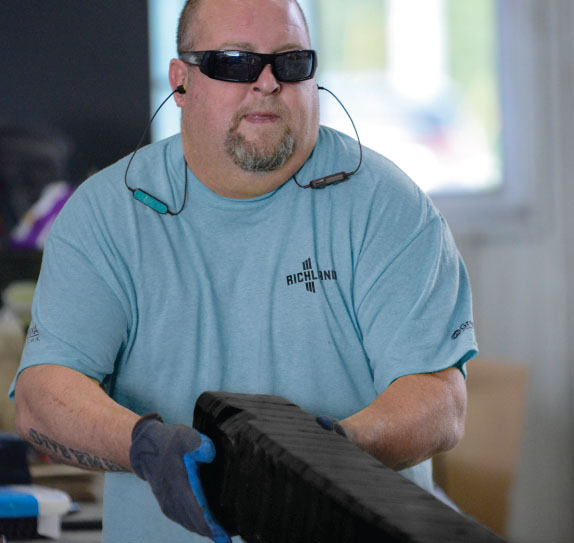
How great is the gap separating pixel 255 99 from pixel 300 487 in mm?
604

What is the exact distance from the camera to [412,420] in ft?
3.42

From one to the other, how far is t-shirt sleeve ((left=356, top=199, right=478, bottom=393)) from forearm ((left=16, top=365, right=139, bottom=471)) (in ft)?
1.15

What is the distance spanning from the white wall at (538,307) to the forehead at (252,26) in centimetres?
174

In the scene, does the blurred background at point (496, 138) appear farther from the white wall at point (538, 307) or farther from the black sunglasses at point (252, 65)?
the black sunglasses at point (252, 65)

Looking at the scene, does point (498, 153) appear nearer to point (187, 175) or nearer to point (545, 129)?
point (545, 129)

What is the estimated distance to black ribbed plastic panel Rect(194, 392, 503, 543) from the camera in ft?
2.32

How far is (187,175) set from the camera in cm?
125

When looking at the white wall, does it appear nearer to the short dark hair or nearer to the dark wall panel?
the dark wall panel

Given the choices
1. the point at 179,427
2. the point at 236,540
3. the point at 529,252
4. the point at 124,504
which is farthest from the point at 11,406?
the point at 529,252

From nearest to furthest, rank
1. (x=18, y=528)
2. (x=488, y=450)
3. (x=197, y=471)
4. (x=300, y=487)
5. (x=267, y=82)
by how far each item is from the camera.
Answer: (x=300, y=487) → (x=197, y=471) → (x=267, y=82) → (x=18, y=528) → (x=488, y=450)

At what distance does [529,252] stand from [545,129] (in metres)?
0.42

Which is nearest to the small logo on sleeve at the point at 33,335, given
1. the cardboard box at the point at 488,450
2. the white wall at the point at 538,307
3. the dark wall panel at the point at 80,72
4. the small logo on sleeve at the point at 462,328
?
the small logo on sleeve at the point at 462,328

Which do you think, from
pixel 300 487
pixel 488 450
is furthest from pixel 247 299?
pixel 488 450

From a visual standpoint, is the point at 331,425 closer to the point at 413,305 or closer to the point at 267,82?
the point at 413,305
